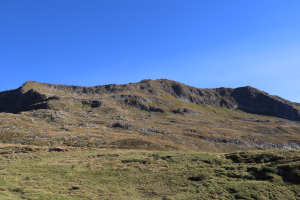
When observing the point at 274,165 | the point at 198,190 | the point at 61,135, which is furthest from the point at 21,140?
the point at 274,165

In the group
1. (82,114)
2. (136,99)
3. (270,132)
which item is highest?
(136,99)

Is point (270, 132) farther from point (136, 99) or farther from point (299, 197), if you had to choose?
point (299, 197)

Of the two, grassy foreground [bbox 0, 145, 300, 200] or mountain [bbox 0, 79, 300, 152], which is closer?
grassy foreground [bbox 0, 145, 300, 200]

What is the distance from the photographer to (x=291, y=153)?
3566 centimetres

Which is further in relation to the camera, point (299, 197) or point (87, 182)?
point (87, 182)

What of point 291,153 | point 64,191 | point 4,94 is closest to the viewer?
point 64,191

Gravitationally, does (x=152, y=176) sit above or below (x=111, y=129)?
below

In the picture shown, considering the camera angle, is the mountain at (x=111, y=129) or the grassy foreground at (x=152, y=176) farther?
the mountain at (x=111, y=129)

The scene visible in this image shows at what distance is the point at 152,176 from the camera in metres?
31.4

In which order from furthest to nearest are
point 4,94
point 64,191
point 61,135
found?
point 4,94
point 61,135
point 64,191

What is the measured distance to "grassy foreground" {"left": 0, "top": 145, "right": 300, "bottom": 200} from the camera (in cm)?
2528

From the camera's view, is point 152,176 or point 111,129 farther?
point 111,129

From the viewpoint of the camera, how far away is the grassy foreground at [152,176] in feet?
82.9

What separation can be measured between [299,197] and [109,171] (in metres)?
27.1
